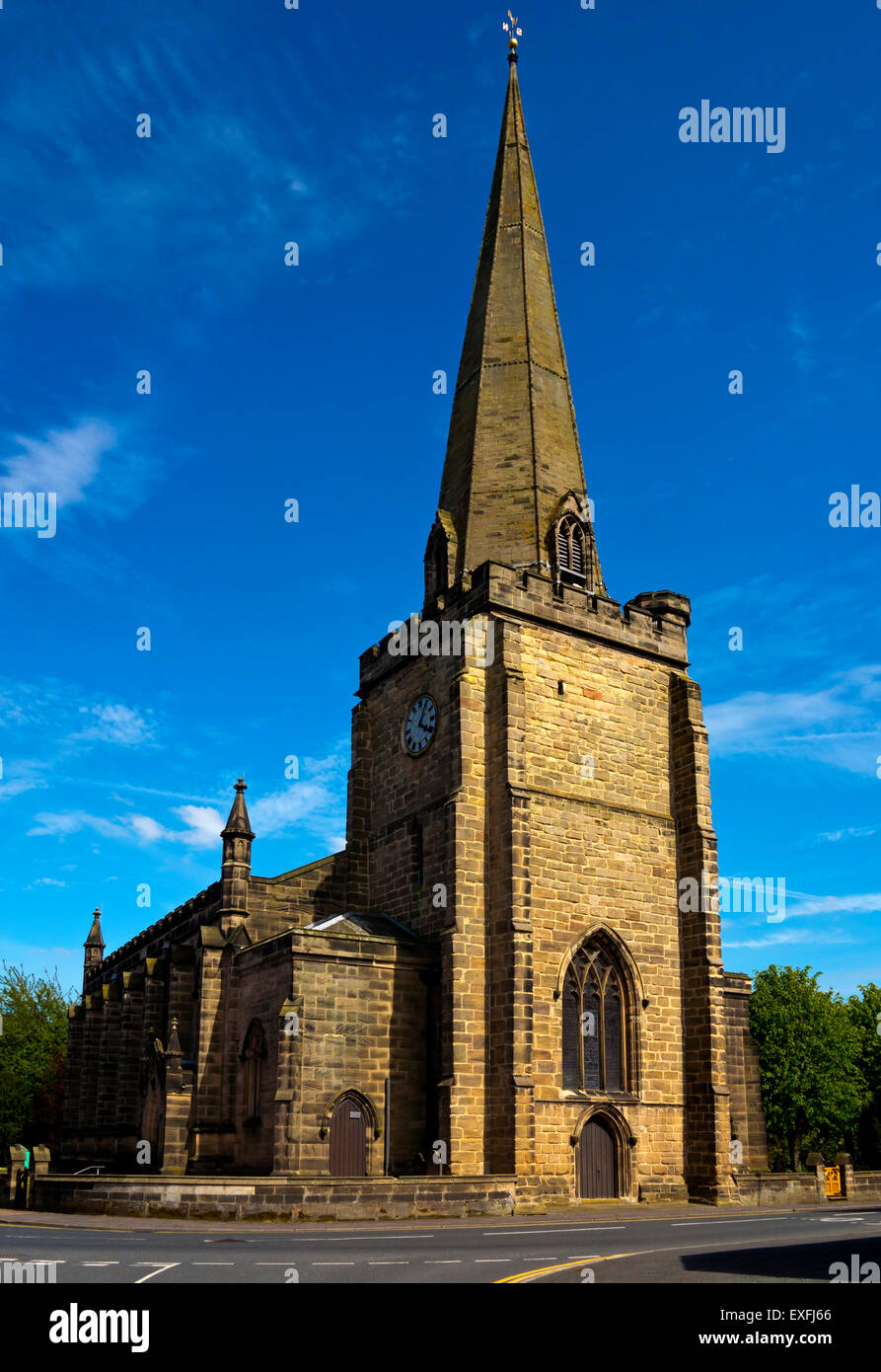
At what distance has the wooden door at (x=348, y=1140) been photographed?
26.4 metres

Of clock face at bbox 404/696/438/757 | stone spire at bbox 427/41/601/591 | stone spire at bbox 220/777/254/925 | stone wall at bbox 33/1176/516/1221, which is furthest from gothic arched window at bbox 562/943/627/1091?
stone spire at bbox 427/41/601/591

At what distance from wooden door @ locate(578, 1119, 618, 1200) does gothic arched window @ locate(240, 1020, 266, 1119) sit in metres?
8.17

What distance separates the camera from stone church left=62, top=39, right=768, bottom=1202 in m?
27.0

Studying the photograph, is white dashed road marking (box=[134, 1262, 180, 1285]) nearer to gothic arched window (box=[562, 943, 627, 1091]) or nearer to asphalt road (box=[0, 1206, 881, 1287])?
asphalt road (box=[0, 1206, 881, 1287])

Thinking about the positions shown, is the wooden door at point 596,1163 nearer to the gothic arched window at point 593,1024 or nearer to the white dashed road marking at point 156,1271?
the gothic arched window at point 593,1024

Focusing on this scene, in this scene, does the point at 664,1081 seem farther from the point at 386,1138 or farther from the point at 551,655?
the point at 551,655

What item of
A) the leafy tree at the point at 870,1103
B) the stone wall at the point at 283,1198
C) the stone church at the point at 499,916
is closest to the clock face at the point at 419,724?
the stone church at the point at 499,916

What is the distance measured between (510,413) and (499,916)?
16233 mm

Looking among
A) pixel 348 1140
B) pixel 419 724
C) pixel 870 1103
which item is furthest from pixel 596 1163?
pixel 870 1103

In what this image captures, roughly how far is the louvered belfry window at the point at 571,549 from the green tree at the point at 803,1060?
88.6 ft
